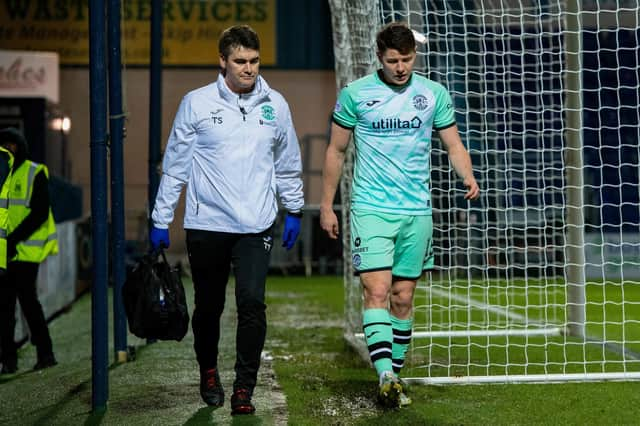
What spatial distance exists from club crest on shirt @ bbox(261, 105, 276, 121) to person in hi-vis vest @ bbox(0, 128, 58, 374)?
→ 3059 millimetres

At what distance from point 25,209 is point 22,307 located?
70 centimetres

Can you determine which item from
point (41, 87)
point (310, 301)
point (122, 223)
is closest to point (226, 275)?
point (122, 223)

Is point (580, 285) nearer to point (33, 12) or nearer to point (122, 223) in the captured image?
point (122, 223)

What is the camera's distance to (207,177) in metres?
5.38

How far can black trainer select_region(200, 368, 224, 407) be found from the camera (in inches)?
222

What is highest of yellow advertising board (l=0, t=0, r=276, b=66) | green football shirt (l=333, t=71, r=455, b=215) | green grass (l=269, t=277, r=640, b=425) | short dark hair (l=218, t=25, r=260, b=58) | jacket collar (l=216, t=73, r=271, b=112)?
yellow advertising board (l=0, t=0, r=276, b=66)

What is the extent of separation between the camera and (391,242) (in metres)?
5.54

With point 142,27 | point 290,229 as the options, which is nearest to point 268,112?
point 290,229

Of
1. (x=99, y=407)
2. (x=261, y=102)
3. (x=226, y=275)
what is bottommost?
(x=99, y=407)

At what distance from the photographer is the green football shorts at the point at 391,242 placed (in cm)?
550

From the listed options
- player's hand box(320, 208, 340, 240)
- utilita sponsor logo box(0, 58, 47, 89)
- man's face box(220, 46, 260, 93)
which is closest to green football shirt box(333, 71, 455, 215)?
player's hand box(320, 208, 340, 240)

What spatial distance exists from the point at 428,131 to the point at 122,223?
2.67 meters

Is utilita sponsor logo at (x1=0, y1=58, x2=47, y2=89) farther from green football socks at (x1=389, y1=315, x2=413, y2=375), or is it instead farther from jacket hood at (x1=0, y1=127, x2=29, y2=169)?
green football socks at (x1=389, y1=315, x2=413, y2=375)

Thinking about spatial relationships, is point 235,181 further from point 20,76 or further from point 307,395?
point 20,76
